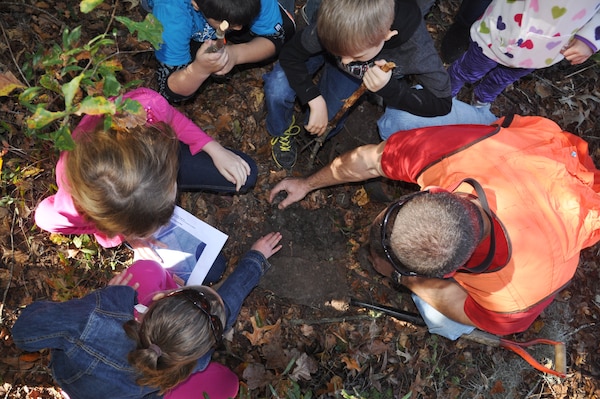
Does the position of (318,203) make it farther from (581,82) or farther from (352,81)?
(581,82)

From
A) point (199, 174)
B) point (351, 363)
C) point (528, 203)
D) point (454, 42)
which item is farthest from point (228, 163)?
point (454, 42)

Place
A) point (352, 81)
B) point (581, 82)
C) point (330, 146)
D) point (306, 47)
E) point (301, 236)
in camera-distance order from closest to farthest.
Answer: point (306, 47), point (352, 81), point (301, 236), point (330, 146), point (581, 82)

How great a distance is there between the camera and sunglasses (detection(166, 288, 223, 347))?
234 cm

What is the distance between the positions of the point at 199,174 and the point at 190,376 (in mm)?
1391

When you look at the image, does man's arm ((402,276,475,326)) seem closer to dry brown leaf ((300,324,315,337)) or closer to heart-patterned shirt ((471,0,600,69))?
dry brown leaf ((300,324,315,337))

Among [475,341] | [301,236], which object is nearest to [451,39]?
[301,236]

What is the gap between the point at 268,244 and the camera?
3.43 meters

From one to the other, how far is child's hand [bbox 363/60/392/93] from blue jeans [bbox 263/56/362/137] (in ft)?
2.10

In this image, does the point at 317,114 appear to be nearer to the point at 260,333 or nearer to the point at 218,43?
the point at 218,43

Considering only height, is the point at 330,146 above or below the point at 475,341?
above

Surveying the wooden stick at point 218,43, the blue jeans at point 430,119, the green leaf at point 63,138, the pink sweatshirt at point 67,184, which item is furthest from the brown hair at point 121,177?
the blue jeans at point 430,119

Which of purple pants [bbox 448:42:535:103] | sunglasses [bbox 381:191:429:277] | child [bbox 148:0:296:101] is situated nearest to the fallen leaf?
child [bbox 148:0:296:101]

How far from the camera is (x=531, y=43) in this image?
9.93 feet

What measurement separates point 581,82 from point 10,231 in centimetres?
534
